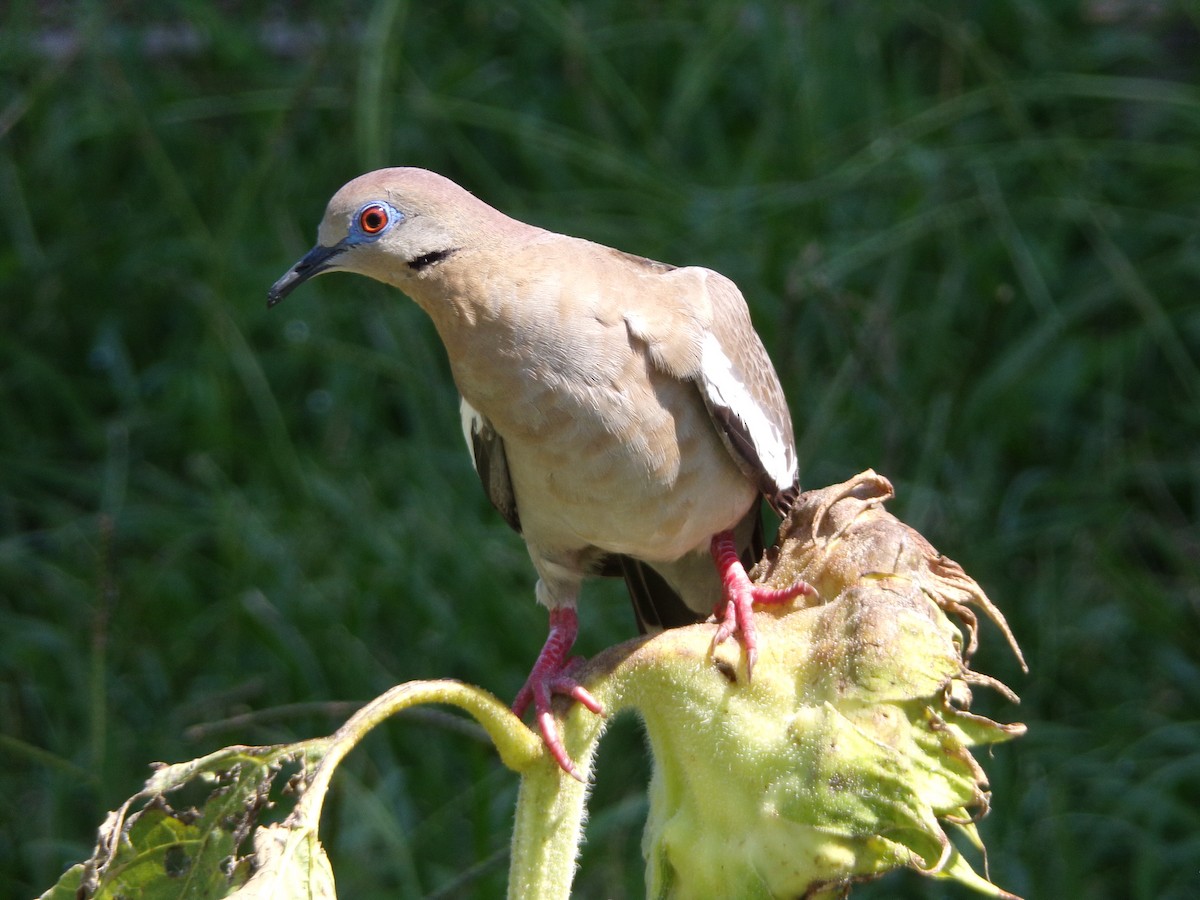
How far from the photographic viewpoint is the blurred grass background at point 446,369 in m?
4.16

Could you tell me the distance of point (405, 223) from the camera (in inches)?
99.9

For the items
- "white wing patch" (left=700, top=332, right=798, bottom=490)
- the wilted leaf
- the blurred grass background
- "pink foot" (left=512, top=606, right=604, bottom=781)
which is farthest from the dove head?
the blurred grass background

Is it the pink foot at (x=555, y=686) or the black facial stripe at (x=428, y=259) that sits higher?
the black facial stripe at (x=428, y=259)

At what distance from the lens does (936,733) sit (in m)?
1.74

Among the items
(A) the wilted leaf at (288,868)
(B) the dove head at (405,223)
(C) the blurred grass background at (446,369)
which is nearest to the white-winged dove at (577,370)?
(B) the dove head at (405,223)

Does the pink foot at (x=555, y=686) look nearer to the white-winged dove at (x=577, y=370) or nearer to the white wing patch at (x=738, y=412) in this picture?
the white-winged dove at (x=577, y=370)

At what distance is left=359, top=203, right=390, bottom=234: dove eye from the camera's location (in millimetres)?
2529

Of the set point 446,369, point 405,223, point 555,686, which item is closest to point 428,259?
point 405,223

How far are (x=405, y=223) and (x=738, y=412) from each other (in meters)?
0.66

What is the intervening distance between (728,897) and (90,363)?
400 cm

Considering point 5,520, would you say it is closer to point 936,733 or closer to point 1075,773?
point 1075,773

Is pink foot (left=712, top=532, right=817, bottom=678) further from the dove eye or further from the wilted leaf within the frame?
the dove eye

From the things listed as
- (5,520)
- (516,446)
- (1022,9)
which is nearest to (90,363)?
(5,520)

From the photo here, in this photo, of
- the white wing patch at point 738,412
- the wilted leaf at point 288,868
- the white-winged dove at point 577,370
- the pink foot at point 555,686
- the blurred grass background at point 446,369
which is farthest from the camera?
the blurred grass background at point 446,369
